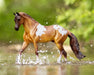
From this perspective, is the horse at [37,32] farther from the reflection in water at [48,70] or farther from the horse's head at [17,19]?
the reflection in water at [48,70]

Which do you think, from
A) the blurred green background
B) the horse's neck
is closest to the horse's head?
the horse's neck

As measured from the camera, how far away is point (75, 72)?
8984 millimetres

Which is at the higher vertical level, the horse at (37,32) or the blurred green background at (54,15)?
the blurred green background at (54,15)

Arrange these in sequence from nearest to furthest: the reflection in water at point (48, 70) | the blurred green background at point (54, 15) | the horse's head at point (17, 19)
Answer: the reflection in water at point (48, 70) → the horse's head at point (17, 19) → the blurred green background at point (54, 15)

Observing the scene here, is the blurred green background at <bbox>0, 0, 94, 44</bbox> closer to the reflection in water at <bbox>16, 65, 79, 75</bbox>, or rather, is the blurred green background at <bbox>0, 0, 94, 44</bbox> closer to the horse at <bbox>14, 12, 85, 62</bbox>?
the horse at <bbox>14, 12, 85, 62</bbox>

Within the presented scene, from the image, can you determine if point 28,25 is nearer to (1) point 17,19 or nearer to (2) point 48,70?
(1) point 17,19

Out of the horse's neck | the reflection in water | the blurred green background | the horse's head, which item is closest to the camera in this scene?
the reflection in water

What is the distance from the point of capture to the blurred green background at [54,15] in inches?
808

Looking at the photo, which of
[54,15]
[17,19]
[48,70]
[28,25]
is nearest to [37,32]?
[28,25]

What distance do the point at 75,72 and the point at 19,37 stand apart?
12272 mm

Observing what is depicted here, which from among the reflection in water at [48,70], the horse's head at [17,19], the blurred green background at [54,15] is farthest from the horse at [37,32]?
the blurred green background at [54,15]

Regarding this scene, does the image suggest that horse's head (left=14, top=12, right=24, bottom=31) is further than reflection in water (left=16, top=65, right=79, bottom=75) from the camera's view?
Yes

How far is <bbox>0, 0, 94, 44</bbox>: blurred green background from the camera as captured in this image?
20.5 meters

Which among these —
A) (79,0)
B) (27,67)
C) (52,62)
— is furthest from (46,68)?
(79,0)
